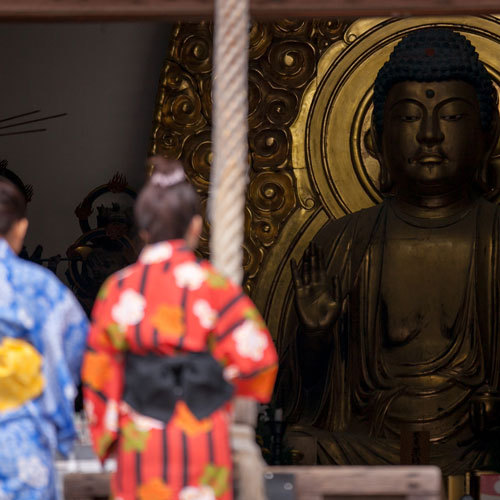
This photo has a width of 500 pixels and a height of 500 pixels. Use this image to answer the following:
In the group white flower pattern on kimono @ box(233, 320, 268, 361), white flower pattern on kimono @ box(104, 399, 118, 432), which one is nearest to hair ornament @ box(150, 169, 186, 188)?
white flower pattern on kimono @ box(233, 320, 268, 361)

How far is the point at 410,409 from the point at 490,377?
18.6 inches

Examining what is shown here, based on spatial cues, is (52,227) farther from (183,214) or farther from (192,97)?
(183,214)

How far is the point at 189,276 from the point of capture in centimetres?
298

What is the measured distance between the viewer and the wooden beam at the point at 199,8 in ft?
13.0

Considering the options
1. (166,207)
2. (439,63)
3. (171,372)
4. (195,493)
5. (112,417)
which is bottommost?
(195,493)

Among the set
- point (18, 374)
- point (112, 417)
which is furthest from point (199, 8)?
point (112, 417)

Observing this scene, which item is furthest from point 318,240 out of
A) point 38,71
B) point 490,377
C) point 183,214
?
point 183,214

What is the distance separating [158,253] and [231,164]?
48 cm

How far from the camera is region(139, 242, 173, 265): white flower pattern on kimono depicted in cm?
300

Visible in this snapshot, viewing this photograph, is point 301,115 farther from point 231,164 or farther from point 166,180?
point 166,180

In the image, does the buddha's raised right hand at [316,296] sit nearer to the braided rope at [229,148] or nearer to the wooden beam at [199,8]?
the wooden beam at [199,8]

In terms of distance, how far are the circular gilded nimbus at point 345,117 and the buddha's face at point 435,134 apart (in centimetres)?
34

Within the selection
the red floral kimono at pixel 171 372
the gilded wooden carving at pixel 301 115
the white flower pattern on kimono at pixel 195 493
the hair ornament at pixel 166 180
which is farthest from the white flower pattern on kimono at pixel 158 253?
the gilded wooden carving at pixel 301 115

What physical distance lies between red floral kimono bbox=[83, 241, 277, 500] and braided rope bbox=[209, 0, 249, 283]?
307 millimetres
